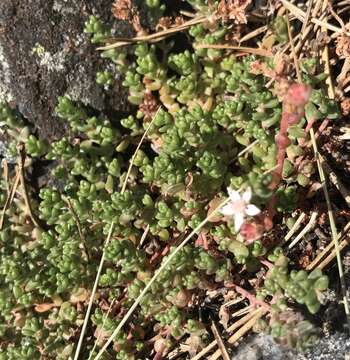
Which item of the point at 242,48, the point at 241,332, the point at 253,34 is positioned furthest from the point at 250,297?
the point at 253,34

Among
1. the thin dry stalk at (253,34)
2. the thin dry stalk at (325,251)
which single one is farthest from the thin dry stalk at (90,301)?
the thin dry stalk at (253,34)

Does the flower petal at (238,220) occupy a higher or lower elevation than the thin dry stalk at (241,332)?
higher

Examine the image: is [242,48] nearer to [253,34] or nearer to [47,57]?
[253,34]

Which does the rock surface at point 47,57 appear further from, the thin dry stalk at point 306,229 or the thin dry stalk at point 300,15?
the thin dry stalk at point 306,229

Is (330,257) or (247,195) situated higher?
(247,195)

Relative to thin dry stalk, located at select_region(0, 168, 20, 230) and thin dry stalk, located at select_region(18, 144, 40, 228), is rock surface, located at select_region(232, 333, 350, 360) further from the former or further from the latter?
thin dry stalk, located at select_region(0, 168, 20, 230)

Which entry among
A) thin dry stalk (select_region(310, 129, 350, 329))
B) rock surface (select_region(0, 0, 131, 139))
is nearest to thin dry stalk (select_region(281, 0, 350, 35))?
thin dry stalk (select_region(310, 129, 350, 329))

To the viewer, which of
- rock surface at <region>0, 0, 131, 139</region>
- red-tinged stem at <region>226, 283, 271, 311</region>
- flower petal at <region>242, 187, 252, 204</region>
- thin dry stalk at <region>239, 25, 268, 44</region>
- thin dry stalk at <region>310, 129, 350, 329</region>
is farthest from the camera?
thin dry stalk at <region>239, 25, 268, 44</region>
